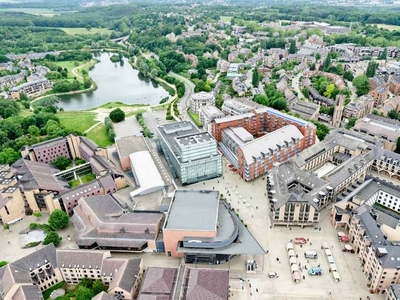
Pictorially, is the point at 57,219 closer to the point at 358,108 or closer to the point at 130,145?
the point at 130,145

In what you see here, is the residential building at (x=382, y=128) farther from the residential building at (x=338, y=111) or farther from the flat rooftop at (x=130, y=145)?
the flat rooftop at (x=130, y=145)

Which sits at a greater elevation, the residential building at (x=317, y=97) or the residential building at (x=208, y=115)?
the residential building at (x=208, y=115)

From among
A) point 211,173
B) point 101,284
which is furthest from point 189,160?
point 101,284

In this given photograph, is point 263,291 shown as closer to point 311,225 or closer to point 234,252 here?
point 234,252

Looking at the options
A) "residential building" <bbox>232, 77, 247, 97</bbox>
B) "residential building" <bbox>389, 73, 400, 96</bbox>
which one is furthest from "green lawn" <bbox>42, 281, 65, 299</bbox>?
"residential building" <bbox>389, 73, 400, 96</bbox>

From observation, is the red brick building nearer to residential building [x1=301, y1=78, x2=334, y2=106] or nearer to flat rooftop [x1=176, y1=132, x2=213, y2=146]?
flat rooftop [x1=176, y1=132, x2=213, y2=146]

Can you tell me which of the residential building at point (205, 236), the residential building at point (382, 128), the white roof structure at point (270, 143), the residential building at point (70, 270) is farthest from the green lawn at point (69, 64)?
the residential building at point (382, 128)

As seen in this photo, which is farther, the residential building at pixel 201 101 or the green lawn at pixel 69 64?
the green lawn at pixel 69 64
